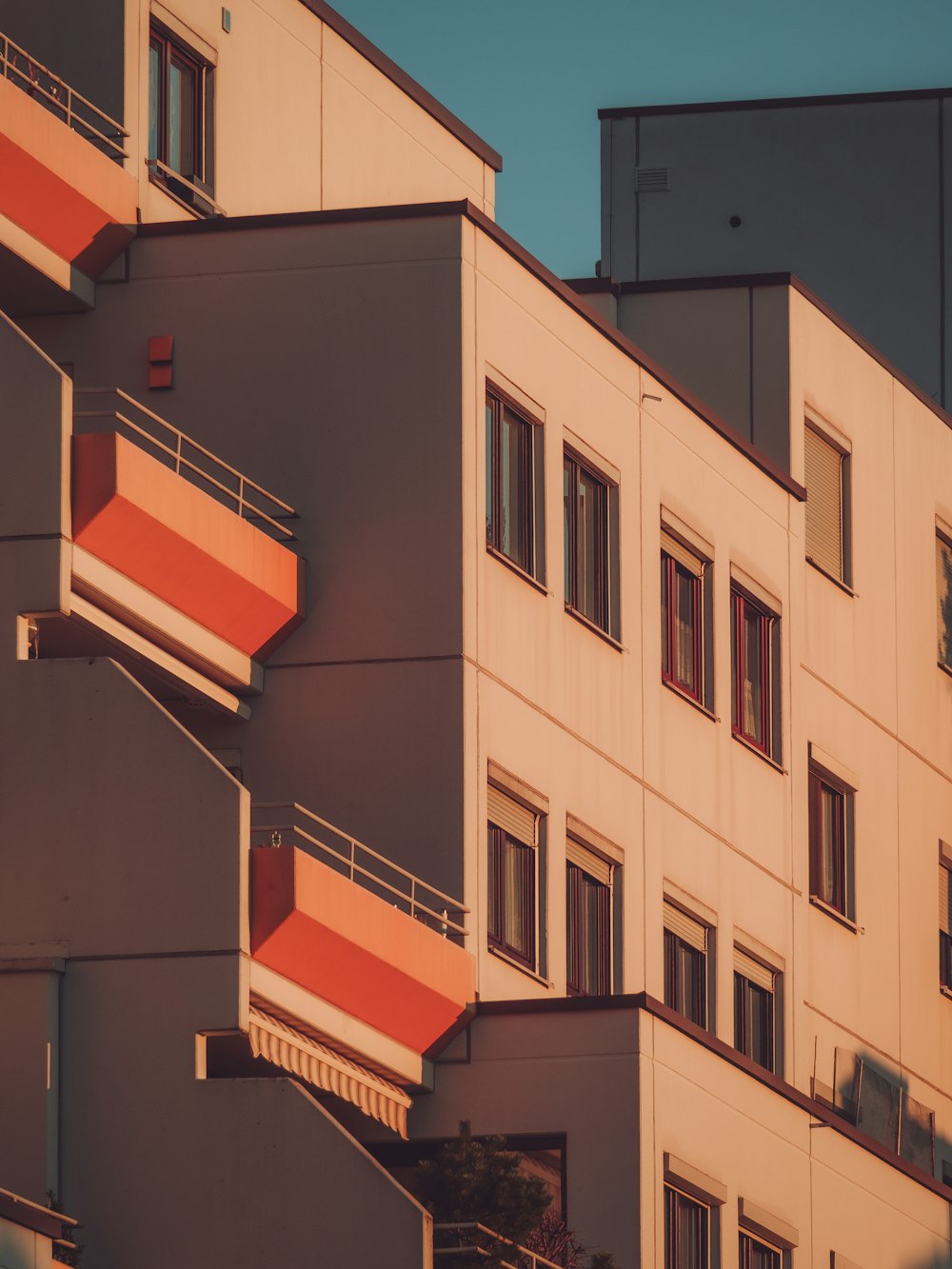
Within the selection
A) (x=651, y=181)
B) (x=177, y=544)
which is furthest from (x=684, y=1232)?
(x=651, y=181)

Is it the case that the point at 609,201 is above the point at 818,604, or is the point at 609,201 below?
above

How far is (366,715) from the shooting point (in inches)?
1334

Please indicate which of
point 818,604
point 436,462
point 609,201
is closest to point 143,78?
point 436,462

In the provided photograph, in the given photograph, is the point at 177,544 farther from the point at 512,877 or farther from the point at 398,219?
the point at 512,877

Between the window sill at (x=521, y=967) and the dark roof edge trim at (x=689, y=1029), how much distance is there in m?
0.60

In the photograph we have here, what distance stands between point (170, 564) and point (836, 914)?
13.6 m

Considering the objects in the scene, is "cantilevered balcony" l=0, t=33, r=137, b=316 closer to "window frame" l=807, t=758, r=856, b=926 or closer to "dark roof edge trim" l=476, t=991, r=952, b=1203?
"dark roof edge trim" l=476, t=991, r=952, b=1203

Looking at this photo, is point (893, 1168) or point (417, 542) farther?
point (893, 1168)

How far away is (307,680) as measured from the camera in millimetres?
34125

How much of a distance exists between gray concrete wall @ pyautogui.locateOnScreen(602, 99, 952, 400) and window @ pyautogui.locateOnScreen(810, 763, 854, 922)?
12.6m

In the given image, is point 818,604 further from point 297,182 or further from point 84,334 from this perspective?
point 84,334

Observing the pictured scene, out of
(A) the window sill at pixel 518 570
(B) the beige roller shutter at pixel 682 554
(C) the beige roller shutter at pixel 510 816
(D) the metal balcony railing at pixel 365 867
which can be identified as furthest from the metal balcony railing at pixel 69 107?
(B) the beige roller shutter at pixel 682 554

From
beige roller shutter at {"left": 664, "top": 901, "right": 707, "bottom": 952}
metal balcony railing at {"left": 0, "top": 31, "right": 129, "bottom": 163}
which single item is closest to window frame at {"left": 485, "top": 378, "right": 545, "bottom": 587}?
metal balcony railing at {"left": 0, "top": 31, "right": 129, "bottom": 163}

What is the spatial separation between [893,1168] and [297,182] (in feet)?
40.1
